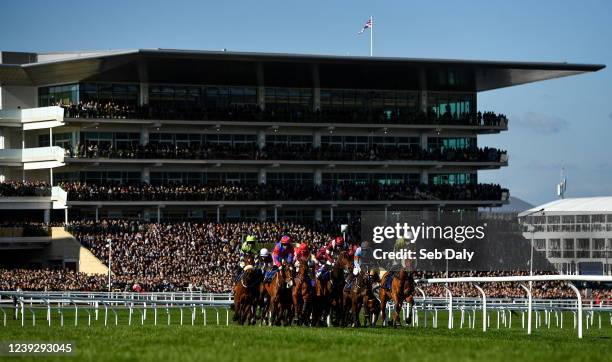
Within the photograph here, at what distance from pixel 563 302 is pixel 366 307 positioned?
54.5ft

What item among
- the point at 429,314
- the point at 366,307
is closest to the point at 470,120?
the point at 429,314

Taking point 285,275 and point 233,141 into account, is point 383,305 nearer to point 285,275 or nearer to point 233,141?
point 285,275

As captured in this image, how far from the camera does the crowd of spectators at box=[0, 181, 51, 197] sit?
2493 inches

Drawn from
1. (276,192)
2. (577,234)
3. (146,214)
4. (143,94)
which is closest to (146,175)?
(146,214)

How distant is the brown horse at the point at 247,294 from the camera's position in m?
27.3

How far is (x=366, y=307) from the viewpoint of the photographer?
28.4 metres

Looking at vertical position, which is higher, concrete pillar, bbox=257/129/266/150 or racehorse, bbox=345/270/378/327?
concrete pillar, bbox=257/129/266/150

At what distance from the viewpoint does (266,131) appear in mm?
66625

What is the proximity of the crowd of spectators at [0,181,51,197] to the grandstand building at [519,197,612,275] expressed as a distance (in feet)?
107

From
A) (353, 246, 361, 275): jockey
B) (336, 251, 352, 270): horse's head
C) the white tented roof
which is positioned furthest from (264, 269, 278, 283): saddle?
the white tented roof

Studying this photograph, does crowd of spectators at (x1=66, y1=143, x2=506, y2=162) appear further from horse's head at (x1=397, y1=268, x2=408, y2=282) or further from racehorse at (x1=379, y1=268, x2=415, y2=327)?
horse's head at (x1=397, y1=268, x2=408, y2=282)

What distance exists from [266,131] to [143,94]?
21.0ft

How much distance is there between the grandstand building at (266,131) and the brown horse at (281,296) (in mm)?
34098

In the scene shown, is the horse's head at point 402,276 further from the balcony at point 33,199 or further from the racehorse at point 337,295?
the balcony at point 33,199
